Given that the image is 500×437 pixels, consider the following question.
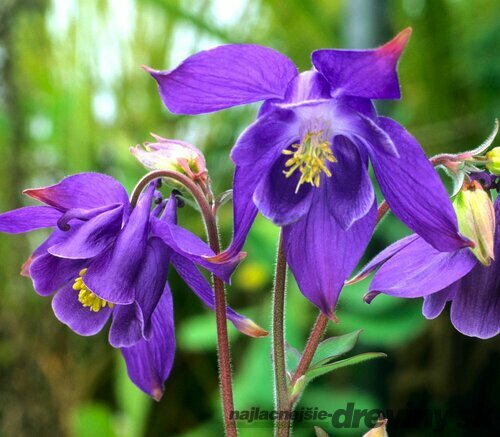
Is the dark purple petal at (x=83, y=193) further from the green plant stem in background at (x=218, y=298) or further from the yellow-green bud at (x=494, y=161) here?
the yellow-green bud at (x=494, y=161)

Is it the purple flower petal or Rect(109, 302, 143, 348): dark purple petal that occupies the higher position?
the purple flower petal

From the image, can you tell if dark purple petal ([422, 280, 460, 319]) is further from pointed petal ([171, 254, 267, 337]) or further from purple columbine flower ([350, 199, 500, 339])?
pointed petal ([171, 254, 267, 337])

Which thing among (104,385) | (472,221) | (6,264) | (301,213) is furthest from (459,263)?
(6,264)

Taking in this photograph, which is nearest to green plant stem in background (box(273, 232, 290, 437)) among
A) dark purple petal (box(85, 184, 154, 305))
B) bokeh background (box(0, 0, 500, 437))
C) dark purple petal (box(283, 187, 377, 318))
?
dark purple petal (box(283, 187, 377, 318))

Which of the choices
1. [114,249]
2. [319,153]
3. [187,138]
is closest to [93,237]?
[114,249]

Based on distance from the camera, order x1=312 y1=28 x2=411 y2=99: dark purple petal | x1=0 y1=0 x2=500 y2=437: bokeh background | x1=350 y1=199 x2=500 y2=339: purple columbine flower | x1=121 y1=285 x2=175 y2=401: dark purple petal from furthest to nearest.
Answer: x1=0 y1=0 x2=500 y2=437: bokeh background, x1=121 y1=285 x2=175 y2=401: dark purple petal, x1=350 y1=199 x2=500 y2=339: purple columbine flower, x1=312 y1=28 x2=411 y2=99: dark purple petal

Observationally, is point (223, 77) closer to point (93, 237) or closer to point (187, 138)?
point (93, 237)
